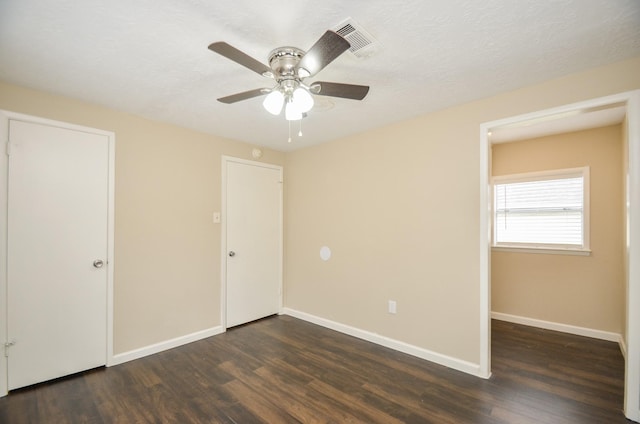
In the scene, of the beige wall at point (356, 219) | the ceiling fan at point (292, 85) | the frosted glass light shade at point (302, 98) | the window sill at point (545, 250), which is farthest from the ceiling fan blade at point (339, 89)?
the window sill at point (545, 250)

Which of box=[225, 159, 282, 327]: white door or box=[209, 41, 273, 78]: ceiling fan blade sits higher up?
box=[209, 41, 273, 78]: ceiling fan blade

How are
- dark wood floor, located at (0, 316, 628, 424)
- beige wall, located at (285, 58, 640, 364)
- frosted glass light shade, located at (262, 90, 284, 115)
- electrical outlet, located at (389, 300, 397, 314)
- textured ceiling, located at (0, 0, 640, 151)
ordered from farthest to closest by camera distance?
electrical outlet, located at (389, 300, 397, 314)
beige wall, located at (285, 58, 640, 364)
dark wood floor, located at (0, 316, 628, 424)
frosted glass light shade, located at (262, 90, 284, 115)
textured ceiling, located at (0, 0, 640, 151)

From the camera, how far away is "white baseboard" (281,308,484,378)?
2559mm

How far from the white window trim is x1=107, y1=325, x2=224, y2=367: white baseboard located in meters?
3.90

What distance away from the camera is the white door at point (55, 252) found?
2.26 m

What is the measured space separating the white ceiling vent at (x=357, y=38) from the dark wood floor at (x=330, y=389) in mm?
2434

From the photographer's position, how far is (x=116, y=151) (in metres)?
2.75

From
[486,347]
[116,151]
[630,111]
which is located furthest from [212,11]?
[486,347]

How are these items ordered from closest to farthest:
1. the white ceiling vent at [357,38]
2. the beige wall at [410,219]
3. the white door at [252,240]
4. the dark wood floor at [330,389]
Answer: the white ceiling vent at [357,38] < the dark wood floor at [330,389] < the beige wall at [410,219] < the white door at [252,240]

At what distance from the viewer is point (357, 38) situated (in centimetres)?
165

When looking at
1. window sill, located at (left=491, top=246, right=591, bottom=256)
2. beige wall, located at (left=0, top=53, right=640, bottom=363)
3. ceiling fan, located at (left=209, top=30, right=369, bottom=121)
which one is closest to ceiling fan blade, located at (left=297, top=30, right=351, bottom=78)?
ceiling fan, located at (left=209, top=30, right=369, bottom=121)

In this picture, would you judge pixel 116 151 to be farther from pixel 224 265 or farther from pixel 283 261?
pixel 283 261

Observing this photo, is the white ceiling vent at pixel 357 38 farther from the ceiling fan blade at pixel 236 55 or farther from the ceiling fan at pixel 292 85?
the ceiling fan blade at pixel 236 55

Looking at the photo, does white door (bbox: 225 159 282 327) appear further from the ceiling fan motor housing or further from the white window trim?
the white window trim
